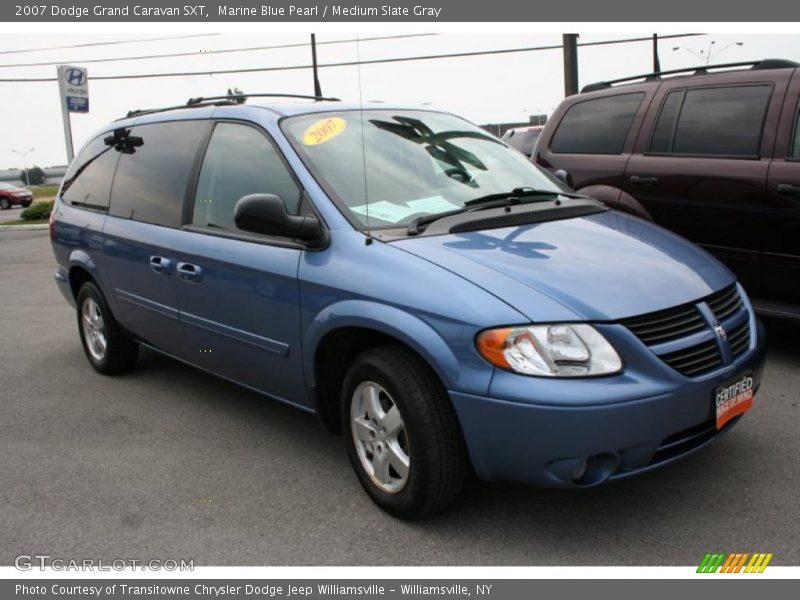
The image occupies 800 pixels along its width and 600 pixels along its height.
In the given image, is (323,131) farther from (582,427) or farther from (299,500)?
(582,427)

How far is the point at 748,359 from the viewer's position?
10.0ft

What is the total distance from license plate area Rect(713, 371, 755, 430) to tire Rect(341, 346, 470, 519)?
986mm

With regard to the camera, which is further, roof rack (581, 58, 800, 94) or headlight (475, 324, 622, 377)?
roof rack (581, 58, 800, 94)

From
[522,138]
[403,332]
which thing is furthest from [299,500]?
[522,138]

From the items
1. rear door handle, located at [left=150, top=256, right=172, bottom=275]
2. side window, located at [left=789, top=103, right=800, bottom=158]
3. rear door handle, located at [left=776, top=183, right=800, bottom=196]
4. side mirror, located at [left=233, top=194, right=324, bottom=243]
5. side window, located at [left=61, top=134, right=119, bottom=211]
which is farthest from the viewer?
side window, located at [left=61, top=134, right=119, bottom=211]

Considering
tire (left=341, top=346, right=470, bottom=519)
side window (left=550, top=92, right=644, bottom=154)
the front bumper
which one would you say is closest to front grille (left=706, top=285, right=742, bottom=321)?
the front bumper

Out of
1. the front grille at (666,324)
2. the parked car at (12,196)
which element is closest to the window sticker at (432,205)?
the front grille at (666,324)

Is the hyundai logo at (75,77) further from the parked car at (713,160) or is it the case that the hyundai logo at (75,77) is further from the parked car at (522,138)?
the parked car at (713,160)

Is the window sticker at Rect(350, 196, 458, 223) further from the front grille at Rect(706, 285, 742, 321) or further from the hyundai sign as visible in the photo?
the hyundai sign

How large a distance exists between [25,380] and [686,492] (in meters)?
4.50

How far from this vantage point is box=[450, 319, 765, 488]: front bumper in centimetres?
258

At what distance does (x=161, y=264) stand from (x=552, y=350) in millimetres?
2483

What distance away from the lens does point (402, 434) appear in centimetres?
304

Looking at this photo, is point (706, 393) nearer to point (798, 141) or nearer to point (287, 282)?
point (287, 282)
